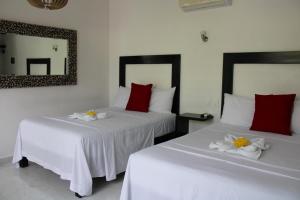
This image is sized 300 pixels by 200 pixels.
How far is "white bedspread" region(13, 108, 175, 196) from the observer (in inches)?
102

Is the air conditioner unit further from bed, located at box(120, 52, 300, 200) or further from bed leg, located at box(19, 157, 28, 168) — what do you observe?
bed leg, located at box(19, 157, 28, 168)

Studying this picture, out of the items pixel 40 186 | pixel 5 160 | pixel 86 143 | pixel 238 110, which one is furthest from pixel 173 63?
pixel 5 160

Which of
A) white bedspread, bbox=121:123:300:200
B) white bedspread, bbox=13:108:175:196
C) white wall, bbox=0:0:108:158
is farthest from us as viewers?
white wall, bbox=0:0:108:158

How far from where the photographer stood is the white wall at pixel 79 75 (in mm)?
3551

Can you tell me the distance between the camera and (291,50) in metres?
3.07

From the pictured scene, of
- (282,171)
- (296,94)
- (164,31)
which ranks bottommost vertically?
(282,171)

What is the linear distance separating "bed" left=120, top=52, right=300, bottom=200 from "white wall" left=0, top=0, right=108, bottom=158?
229cm

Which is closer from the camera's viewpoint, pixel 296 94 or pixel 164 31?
pixel 296 94

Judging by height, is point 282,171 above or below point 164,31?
below

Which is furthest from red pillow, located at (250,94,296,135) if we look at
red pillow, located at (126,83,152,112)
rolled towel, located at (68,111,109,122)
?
rolled towel, located at (68,111,109,122)

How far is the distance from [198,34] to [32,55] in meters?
2.30

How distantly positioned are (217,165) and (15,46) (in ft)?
9.82

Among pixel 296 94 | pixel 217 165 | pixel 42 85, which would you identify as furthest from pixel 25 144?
pixel 296 94

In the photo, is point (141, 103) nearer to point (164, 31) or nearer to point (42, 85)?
point (164, 31)
